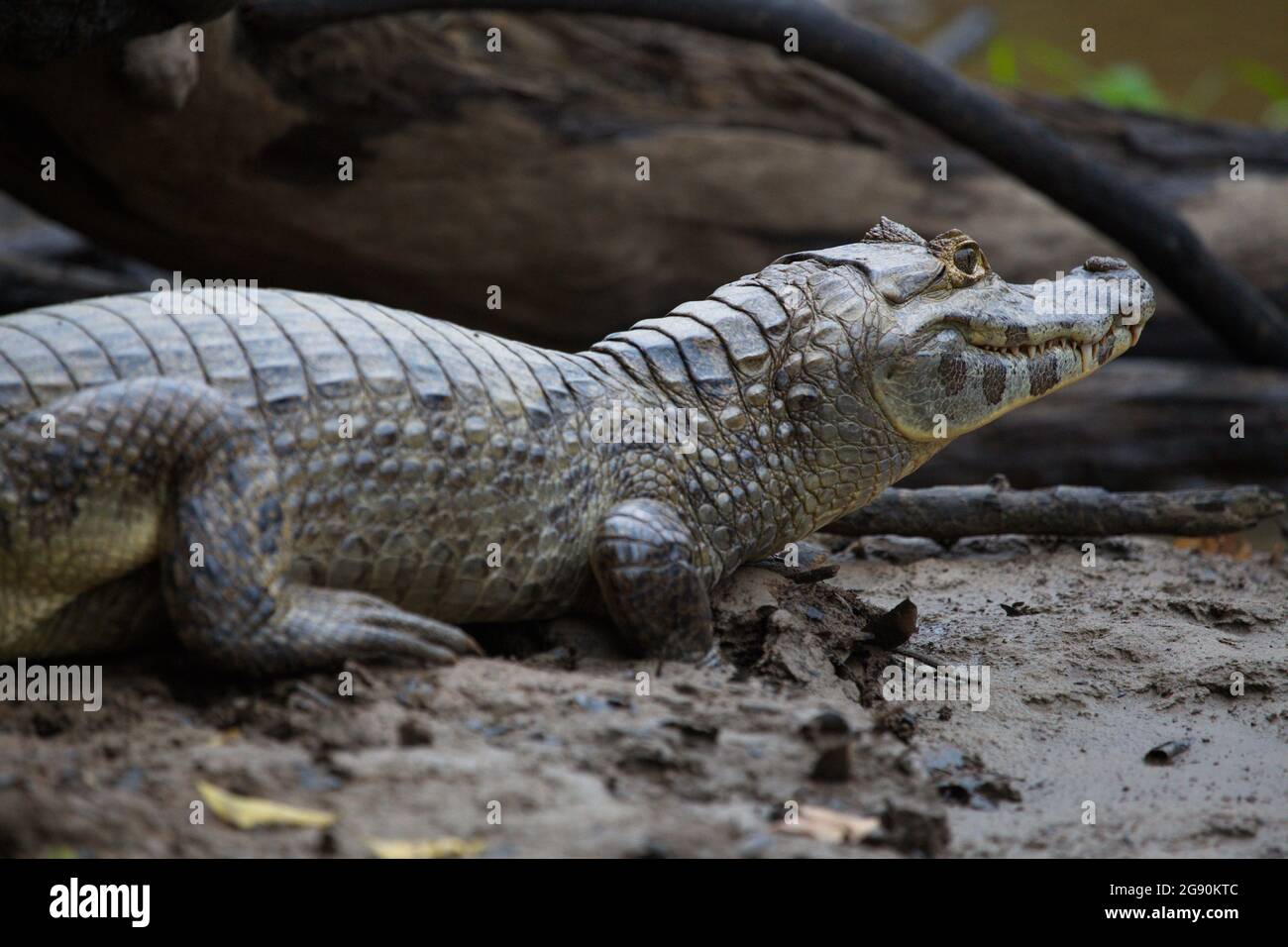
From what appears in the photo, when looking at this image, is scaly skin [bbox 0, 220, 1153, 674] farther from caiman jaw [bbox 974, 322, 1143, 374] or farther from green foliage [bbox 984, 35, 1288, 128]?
green foliage [bbox 984, 35, 1288, 128]

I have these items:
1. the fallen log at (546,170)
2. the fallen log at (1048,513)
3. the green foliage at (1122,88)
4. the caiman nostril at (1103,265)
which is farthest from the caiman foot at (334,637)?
the green foliage at (1122,88)

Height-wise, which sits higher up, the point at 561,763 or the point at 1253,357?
the point at 1253,357

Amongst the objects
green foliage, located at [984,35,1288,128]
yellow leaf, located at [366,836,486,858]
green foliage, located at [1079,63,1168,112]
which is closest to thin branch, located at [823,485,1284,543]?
yellow leaf, located at [366,836,486,858]

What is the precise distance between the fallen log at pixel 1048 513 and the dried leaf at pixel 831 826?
2541mm

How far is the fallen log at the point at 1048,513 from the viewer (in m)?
5.06

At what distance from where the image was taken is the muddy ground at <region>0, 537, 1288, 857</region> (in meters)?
2.34

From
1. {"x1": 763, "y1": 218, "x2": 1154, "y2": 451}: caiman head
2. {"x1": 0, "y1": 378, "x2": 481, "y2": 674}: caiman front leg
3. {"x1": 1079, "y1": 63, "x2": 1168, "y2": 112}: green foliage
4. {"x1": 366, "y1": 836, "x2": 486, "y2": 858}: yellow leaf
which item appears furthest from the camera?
{"x1": 1079, "y1": 63, "x2": 1168, "y2": 112}: green foliage

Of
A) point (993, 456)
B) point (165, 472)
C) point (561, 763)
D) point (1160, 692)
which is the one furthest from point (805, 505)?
point (993, 456)

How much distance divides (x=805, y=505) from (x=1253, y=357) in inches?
204

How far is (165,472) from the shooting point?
289 cm

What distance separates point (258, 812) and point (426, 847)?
1.09 feet

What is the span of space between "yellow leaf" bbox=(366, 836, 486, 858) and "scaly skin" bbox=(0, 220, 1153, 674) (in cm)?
78

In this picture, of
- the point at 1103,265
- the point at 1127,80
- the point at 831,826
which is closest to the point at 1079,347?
the point at 1103,265
